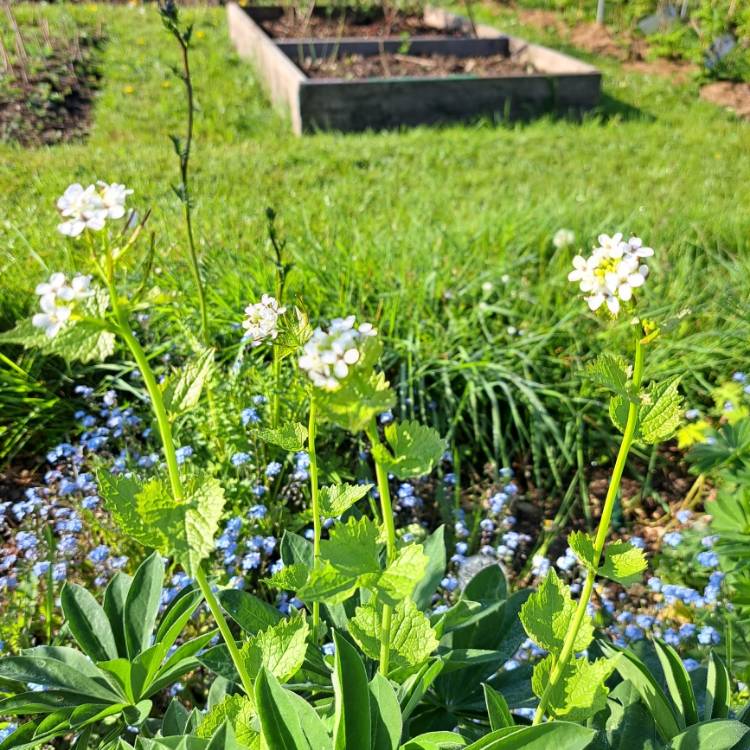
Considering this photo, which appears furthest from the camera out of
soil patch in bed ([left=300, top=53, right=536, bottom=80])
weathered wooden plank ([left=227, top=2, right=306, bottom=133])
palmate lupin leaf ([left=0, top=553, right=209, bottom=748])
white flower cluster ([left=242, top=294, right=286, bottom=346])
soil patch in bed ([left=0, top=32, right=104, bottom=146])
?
soil patch in bed ([left=300, top=53, right=536, bottom=80])

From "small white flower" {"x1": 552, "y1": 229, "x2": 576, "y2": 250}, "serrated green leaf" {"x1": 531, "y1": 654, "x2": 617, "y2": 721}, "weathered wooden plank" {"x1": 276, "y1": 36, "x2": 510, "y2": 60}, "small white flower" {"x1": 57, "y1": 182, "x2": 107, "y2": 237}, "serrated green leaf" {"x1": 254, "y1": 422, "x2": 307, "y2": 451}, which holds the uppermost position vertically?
"weathered wooden plank" {"x1": 276, "y1": 36, "x2": 510, "y2": 60}

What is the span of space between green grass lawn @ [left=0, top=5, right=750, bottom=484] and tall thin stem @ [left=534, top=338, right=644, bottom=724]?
117cm

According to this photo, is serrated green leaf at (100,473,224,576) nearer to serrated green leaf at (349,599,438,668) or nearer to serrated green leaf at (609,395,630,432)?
serrated green leaf at (349,599,438,668)

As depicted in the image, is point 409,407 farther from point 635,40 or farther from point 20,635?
point 635,40

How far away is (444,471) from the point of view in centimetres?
241

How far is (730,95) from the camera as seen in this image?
643cm

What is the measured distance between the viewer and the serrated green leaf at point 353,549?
89 centimetres

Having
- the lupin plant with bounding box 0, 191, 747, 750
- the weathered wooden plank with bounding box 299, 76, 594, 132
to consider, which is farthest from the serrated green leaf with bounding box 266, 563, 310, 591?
the weathered wooden plank with bounding box 299, 76, 594, 132

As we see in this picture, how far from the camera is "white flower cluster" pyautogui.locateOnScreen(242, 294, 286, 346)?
97cm

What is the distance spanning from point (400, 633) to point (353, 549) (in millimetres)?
232

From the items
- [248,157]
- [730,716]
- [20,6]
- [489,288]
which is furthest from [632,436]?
[20,6]

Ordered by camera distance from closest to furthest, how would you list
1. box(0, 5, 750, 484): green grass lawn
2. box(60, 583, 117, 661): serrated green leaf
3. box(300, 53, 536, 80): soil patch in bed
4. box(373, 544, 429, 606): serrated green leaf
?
box(373, 544, 429, 606): serrated green leaf, box(60, 583, 117, 661): serrated green leaf, box(0, 5, 750, 484): green grass lawn, box(300, 53, 536, 80): soil patch in bed

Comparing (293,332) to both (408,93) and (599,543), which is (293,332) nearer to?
(599,543)

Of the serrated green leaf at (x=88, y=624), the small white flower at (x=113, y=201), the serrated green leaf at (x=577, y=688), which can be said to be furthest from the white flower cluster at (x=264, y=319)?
the serrated green leaf at (x=88, y=624)
